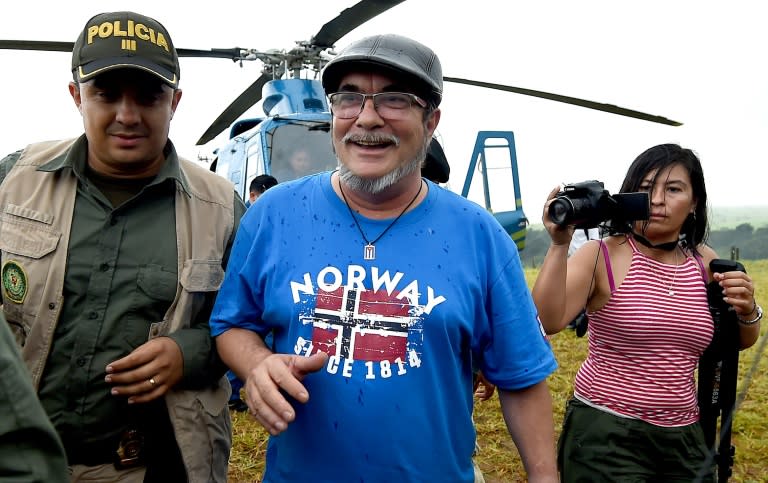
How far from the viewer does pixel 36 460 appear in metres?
0.80

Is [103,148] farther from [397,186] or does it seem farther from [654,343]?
[654,343]

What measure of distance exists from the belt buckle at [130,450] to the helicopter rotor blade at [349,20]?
172 inches

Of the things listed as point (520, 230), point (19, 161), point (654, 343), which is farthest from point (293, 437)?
point (520, 230)

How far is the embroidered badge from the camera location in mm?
1727

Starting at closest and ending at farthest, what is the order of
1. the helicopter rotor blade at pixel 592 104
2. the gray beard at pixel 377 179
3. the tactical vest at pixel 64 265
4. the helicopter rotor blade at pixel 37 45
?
the gray beard at pixel 377 179 → the tactical vest at pixel 64 265 → the helicopter rotor blade at pixel 37 45 → the helicopter rotor blade at pixel 592 104

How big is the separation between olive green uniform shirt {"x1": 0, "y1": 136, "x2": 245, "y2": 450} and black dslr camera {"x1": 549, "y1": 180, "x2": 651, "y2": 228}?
1.27m

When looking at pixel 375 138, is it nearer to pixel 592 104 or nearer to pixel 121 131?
pixel 121 131

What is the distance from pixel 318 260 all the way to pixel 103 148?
0.81 m

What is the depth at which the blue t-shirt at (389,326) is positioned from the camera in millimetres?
1459

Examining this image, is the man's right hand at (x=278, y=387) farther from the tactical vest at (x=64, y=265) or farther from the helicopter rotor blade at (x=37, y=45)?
the helicopter rotor blade at (x=37, y=45)

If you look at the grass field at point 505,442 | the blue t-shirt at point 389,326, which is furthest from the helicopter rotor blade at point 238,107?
the blue t-shirt at point 389,326

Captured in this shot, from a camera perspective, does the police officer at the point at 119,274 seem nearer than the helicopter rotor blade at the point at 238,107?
Yes

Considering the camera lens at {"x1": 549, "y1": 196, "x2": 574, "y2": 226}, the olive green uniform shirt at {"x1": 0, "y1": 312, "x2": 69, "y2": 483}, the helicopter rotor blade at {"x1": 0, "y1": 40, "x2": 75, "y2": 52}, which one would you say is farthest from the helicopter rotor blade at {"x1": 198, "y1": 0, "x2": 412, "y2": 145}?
the olive green uniform shirt at {"x1": 0, "y1": 312, "x2": 69, "y2": 483}

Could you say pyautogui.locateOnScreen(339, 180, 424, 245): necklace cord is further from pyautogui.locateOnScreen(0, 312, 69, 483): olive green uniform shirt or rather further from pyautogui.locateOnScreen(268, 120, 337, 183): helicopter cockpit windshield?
pyautogui.locateOnScreen(268, 120, 337, 183): helicopter cockpit windshield
